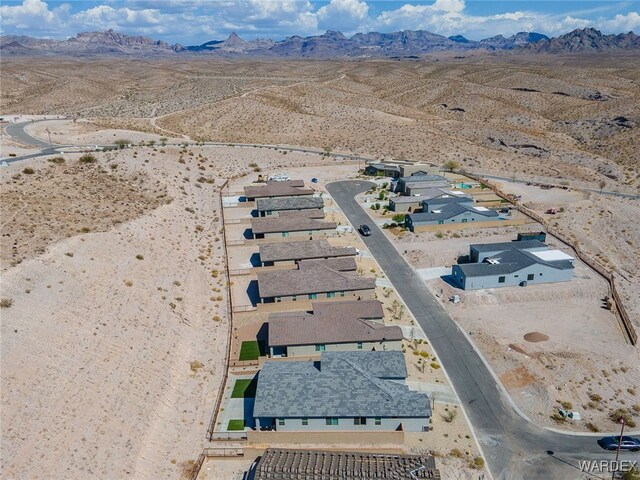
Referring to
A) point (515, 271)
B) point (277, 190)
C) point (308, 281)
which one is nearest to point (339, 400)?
point (308, 281)

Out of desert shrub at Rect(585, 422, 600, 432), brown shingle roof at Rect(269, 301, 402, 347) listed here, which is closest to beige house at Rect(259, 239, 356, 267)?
brown shingle roof at Rect(269, 301, 402, 347)

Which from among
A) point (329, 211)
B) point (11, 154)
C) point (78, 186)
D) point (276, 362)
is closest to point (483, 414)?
point (276, 362)

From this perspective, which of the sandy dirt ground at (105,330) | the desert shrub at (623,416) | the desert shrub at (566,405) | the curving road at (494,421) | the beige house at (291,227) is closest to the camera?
the sandy dirt ground at (105,330)

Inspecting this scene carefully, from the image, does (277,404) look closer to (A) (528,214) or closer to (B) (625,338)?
(B) (625,338)

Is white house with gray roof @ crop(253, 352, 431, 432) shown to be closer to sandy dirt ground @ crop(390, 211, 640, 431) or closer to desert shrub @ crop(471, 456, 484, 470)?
desert shrub @ crop(471, 456, 484, 470)

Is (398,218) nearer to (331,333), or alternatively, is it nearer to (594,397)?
(331,333)

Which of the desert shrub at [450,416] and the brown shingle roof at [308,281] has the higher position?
the brown shingle roof at [308,281]

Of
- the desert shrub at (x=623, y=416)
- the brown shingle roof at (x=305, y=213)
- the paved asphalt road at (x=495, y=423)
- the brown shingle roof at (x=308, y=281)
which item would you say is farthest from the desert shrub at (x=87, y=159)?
the desert shrub at (x=623, y=416)

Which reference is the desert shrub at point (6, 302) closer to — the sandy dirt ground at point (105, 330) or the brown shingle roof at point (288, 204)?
the sandy dirt ground at point (105, 330)
